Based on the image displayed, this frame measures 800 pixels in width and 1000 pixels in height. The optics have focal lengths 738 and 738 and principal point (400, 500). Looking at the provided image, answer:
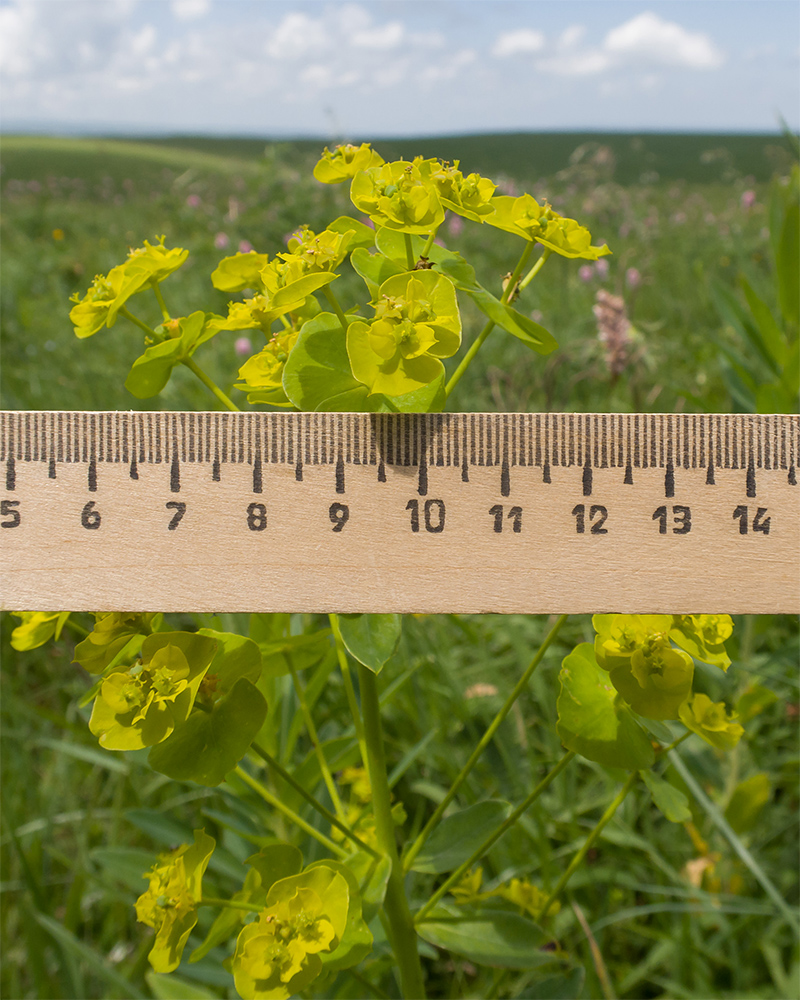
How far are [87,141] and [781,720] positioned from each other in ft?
89.6

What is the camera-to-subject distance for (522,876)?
5.87 feet

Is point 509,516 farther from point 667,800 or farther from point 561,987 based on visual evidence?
point 561,987

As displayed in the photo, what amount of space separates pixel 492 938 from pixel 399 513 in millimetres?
631

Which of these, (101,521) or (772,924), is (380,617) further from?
(772,924)

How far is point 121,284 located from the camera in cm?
116

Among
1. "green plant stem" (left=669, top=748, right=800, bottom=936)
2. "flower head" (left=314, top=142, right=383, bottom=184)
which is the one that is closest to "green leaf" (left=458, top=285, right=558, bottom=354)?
"flower head" (left=314, top=142, right=383, bottom=184)

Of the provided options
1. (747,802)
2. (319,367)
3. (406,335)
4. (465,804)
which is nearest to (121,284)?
(319,367)

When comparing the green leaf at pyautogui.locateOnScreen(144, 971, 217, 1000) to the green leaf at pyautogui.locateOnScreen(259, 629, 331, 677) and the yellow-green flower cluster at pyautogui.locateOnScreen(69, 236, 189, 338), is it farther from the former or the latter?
the yellow-green flower cluster at pyautogui.locateOnScreen(69, 236, 189, 338)

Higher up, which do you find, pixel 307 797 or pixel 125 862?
pixel 307 797

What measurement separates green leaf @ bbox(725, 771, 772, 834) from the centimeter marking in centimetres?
91

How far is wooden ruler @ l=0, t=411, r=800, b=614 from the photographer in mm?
1025

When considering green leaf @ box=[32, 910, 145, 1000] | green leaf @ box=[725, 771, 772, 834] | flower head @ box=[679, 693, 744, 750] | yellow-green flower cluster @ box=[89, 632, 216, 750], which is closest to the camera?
yellow-green flower cluster @ box=[89, 632, 216, 750]

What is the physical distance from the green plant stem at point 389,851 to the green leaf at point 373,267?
0.55 m

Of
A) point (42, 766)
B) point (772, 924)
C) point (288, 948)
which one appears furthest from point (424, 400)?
point (42, 766)
